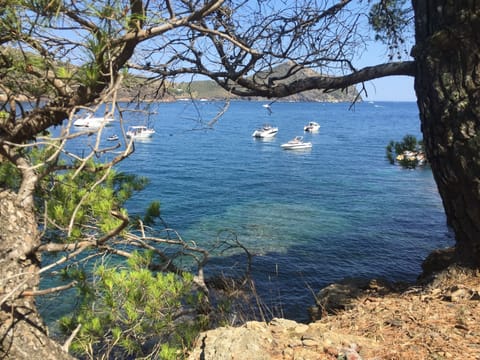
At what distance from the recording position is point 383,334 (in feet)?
11.1

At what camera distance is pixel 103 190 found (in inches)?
124

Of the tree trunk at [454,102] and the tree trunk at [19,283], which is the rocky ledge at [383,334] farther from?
the tree trunk at [19,283]

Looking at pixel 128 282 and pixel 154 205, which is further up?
pixel 154 205

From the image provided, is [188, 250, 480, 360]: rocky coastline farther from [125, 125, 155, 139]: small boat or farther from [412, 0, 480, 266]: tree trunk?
[125, 125, 155, 139]: small boat

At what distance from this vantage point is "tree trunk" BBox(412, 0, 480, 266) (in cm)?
383

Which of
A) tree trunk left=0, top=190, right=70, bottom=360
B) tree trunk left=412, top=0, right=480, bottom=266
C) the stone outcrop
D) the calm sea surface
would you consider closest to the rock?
the calm sea surface

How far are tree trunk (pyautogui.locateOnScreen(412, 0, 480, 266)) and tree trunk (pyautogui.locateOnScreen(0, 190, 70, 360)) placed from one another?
394cm

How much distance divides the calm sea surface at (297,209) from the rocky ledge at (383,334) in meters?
1.94

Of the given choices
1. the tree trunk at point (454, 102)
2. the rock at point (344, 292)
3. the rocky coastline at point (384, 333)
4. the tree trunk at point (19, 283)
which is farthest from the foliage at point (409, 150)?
the tree trunk at point (19, 283)

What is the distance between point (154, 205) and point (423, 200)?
21886 millimetres

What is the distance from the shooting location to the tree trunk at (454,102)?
3.83 meters

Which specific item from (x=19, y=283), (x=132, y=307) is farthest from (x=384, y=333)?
(x=19, y=283)

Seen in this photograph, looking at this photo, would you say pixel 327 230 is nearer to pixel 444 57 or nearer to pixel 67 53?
pixel 444 57

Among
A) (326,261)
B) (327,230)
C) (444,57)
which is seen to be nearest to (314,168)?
(327,230)
